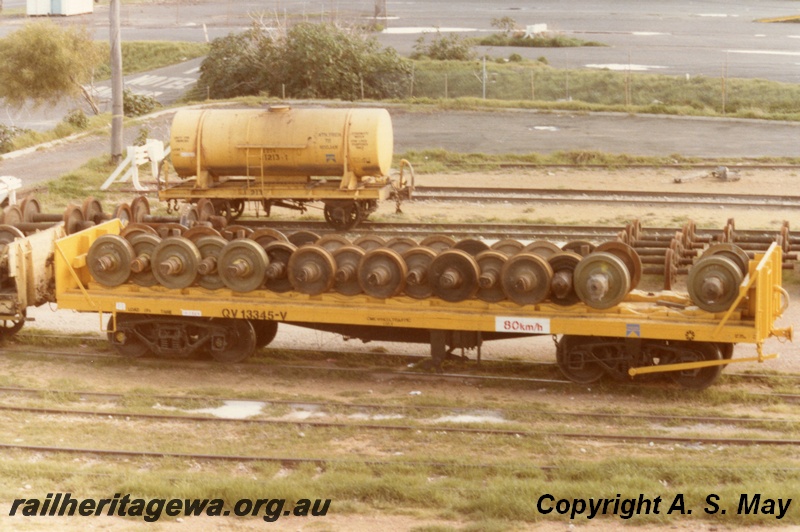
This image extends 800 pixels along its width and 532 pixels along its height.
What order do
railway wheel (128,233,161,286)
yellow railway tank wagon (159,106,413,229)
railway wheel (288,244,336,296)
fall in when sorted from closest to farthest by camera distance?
railway wheel (288,244,336,296) → railway wheel (128,233,161,286) → yellow railway tank wagon (159,106,413,229)

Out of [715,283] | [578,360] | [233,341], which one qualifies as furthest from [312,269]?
[715,283]

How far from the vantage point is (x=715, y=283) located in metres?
15.0

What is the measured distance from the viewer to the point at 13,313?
1742cm

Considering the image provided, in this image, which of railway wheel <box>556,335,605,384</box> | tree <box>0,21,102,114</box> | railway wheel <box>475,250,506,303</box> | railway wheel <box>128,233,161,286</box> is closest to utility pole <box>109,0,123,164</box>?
tree <box>0,21,102,114</box>

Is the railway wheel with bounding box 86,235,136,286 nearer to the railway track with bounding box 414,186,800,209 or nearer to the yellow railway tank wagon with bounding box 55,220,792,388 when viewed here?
the yellow railway tank wagon with bounding box 55,220,792,388

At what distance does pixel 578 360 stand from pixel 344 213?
1081cm

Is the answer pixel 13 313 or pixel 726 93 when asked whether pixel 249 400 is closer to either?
pixel 13 313

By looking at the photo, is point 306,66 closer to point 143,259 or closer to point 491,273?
point 143,259

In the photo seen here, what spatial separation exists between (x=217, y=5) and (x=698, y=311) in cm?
5876

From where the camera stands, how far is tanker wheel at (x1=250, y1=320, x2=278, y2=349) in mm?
17609

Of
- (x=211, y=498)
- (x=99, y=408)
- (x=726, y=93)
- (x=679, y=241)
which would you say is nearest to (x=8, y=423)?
(x=99, y=408)

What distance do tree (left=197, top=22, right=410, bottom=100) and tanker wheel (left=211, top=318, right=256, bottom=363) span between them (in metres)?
26.1

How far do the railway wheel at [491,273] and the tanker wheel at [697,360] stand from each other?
251 centimetres

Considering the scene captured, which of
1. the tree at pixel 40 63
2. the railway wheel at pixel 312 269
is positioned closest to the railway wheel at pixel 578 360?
the railway wheel at pixel 312 269
